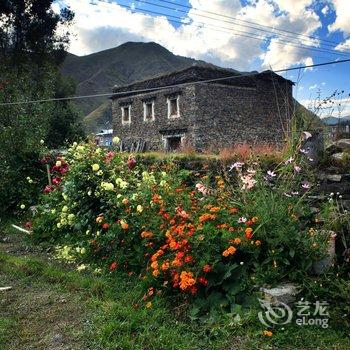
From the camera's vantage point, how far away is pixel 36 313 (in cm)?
387

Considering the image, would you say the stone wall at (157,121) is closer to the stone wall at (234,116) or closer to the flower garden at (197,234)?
the stone wall at (234,116)

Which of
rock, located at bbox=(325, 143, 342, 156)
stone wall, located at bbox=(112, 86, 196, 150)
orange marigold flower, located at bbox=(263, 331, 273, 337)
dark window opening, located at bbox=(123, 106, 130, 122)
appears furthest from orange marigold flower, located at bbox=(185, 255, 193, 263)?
dark window opening, located at bbox=(123, 106, 130, 122)

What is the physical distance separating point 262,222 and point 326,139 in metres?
2.96

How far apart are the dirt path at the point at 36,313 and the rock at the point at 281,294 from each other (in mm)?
1590

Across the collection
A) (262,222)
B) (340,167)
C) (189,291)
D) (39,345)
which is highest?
(340,167)

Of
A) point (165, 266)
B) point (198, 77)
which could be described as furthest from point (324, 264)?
point (198, 77)

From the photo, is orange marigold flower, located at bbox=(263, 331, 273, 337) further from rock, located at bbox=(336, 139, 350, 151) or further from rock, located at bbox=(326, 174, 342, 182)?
rock, located at bbox=(336, 139, 350, 151)

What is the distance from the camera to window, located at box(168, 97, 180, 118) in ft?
79.2

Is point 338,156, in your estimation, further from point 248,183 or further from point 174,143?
point 174,143

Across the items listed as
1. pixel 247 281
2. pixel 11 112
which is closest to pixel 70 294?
pixel 247 281

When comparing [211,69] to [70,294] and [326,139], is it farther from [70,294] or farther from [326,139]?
[70,294]

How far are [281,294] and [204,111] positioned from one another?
20.2 metres

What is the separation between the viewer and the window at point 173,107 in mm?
24141

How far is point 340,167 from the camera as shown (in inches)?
217
